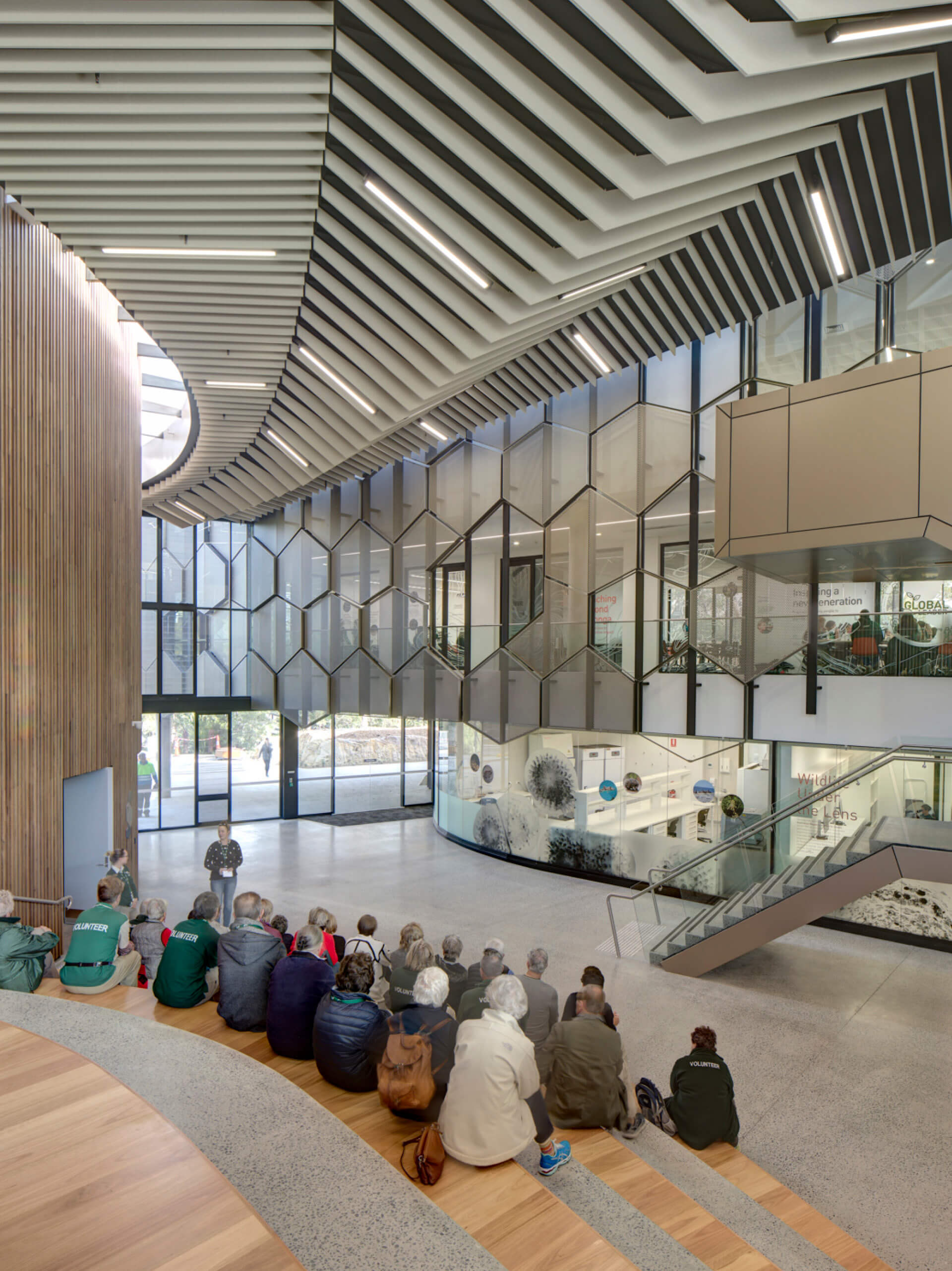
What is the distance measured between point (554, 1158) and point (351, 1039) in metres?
1.21

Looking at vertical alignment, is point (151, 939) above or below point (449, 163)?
below

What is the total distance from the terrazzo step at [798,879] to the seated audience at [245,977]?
18.7 ft

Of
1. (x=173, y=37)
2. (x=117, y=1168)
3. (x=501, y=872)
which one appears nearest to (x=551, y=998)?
(x=117, y=1168)

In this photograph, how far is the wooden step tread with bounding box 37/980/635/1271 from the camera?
2.96 metres

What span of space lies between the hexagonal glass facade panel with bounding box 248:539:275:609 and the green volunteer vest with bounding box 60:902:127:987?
42.6 ft

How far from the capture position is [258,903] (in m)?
5.76

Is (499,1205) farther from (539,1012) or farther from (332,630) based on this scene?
(332,630)

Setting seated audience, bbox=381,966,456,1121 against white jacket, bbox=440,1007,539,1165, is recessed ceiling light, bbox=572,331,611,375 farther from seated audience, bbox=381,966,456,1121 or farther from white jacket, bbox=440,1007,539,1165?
white jacket, bbox=440,1007,539,1165

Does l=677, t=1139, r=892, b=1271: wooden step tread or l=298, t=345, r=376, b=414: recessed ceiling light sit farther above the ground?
l=298, t=345, r=376, b=414: recessed ceiling light

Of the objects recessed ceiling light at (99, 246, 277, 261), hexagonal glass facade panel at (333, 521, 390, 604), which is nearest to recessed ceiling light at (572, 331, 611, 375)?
recessed ceiling light at (99, 246, 277, 261)

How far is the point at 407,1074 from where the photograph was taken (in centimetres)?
373

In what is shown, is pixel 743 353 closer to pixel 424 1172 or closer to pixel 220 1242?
pixel 424 1172

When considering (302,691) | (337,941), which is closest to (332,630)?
(302,691)

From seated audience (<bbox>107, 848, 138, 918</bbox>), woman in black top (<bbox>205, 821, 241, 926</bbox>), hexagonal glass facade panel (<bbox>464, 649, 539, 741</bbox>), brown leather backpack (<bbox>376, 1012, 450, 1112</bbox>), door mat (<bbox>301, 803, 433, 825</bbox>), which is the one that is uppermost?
hexagonal glass facade panel (<bbox>464, 649, 539, 741</bbox>)
